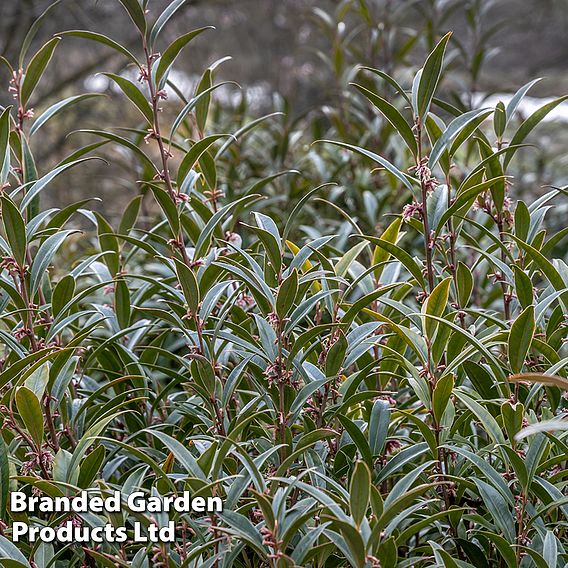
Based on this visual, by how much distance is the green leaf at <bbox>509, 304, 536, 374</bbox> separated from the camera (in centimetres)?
121

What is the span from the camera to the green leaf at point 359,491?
971mm

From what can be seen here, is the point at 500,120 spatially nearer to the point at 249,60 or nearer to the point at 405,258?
the point at 405,258

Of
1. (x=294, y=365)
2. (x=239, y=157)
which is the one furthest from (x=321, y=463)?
(x=239, y=157)

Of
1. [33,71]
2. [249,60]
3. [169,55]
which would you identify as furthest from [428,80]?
[249,60]

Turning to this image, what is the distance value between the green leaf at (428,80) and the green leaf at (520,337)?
16.0 inches

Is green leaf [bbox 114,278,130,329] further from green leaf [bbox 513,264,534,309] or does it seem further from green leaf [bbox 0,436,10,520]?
green leaf [bbox 513,264,534,309]

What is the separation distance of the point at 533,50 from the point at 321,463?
820 cm

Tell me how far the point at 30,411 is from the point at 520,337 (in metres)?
0.79

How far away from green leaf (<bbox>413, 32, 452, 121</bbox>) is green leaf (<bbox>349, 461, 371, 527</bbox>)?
2.24 feet

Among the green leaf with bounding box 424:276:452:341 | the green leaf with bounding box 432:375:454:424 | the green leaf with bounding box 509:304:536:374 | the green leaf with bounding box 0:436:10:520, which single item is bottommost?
the green leaf with bounding box 0:436:10:520

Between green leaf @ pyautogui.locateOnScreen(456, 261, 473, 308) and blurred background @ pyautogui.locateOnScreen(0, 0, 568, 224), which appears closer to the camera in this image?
green leaf @ pyautogui.locateOnScreen(456, 261, 473, 308)

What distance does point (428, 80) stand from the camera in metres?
1.35

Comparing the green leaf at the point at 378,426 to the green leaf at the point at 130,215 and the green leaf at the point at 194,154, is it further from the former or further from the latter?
the green leaf at the point at 130,215

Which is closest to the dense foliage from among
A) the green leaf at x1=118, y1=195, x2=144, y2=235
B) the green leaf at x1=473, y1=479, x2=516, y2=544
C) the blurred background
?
the green leaf at x1=473, y1=479, x2=516, y2=544
